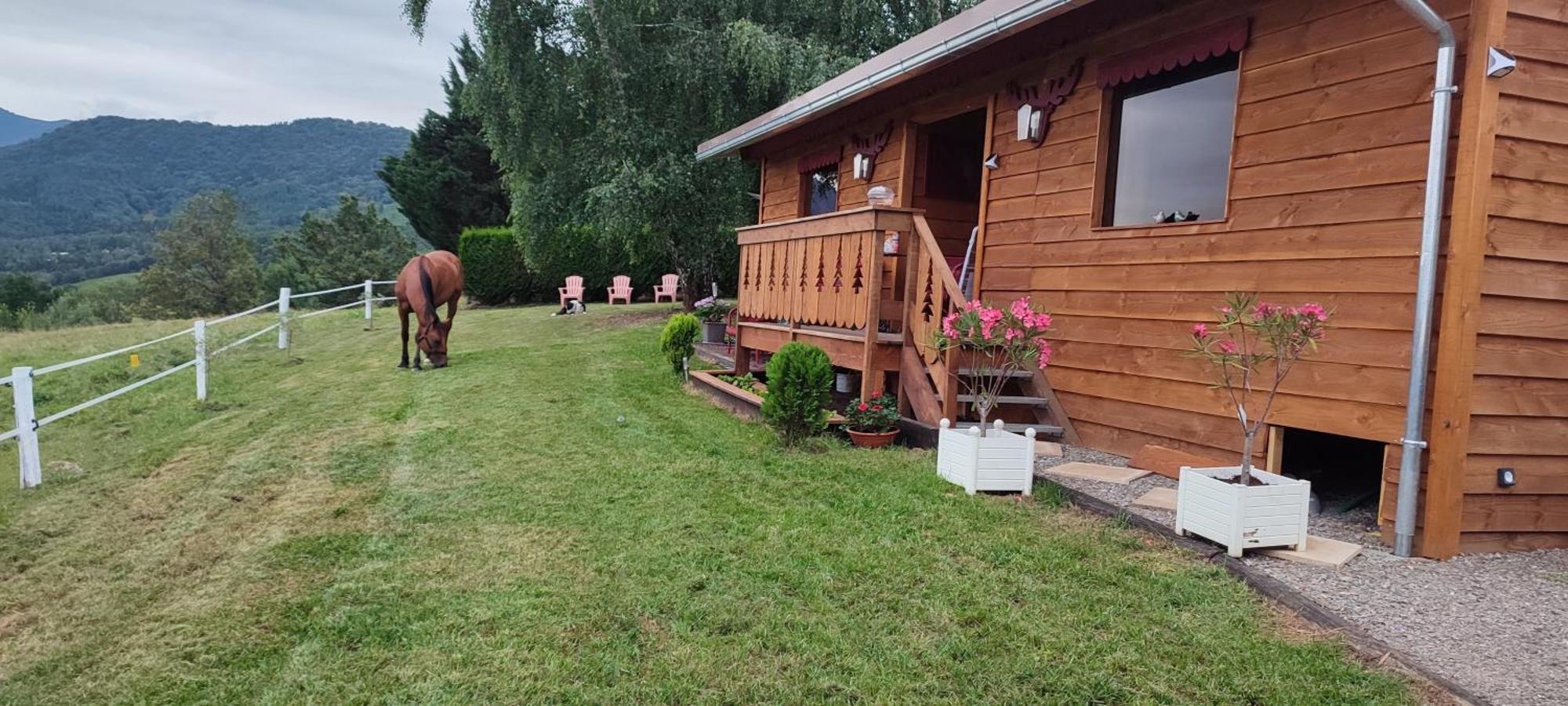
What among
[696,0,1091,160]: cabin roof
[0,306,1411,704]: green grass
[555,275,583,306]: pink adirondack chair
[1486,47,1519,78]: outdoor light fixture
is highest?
[696,0,1091,160]: cabin roof

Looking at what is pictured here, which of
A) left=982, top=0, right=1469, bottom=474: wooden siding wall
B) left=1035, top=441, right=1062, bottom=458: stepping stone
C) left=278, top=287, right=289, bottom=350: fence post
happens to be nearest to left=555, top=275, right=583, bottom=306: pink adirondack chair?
left=278, top=287, right=289, bottom=350: fence post

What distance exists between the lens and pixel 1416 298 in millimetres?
3303

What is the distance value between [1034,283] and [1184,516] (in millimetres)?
2472

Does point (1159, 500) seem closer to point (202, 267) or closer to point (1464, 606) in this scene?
Answer: point (1464, 606)

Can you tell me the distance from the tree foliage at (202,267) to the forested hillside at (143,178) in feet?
53.5

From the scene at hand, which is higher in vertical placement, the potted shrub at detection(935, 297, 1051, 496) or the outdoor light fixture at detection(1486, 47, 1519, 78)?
the outdoor light fixture at detection(1486, 47, 1519, 78)

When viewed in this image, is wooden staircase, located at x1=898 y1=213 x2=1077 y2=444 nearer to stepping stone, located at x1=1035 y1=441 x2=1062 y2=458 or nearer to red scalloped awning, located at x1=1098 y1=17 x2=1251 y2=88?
stepping stone, located at x1=1035 y1=441 x2=1062 y2=458

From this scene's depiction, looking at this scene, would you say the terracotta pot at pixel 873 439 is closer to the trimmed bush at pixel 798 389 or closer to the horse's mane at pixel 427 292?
the trimmed bush at pixel 798 389

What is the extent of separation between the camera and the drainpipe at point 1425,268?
10.5 feet

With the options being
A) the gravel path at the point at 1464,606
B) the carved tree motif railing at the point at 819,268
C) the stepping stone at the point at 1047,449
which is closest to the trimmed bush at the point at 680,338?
the carved tree motif railing at the point at 819,268

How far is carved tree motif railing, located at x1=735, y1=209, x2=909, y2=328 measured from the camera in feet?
17.4

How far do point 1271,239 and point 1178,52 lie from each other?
124cm

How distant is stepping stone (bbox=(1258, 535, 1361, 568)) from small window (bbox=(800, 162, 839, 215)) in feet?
20.1

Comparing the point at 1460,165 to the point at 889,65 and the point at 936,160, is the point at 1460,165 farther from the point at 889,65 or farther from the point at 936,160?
the point at 936,160
